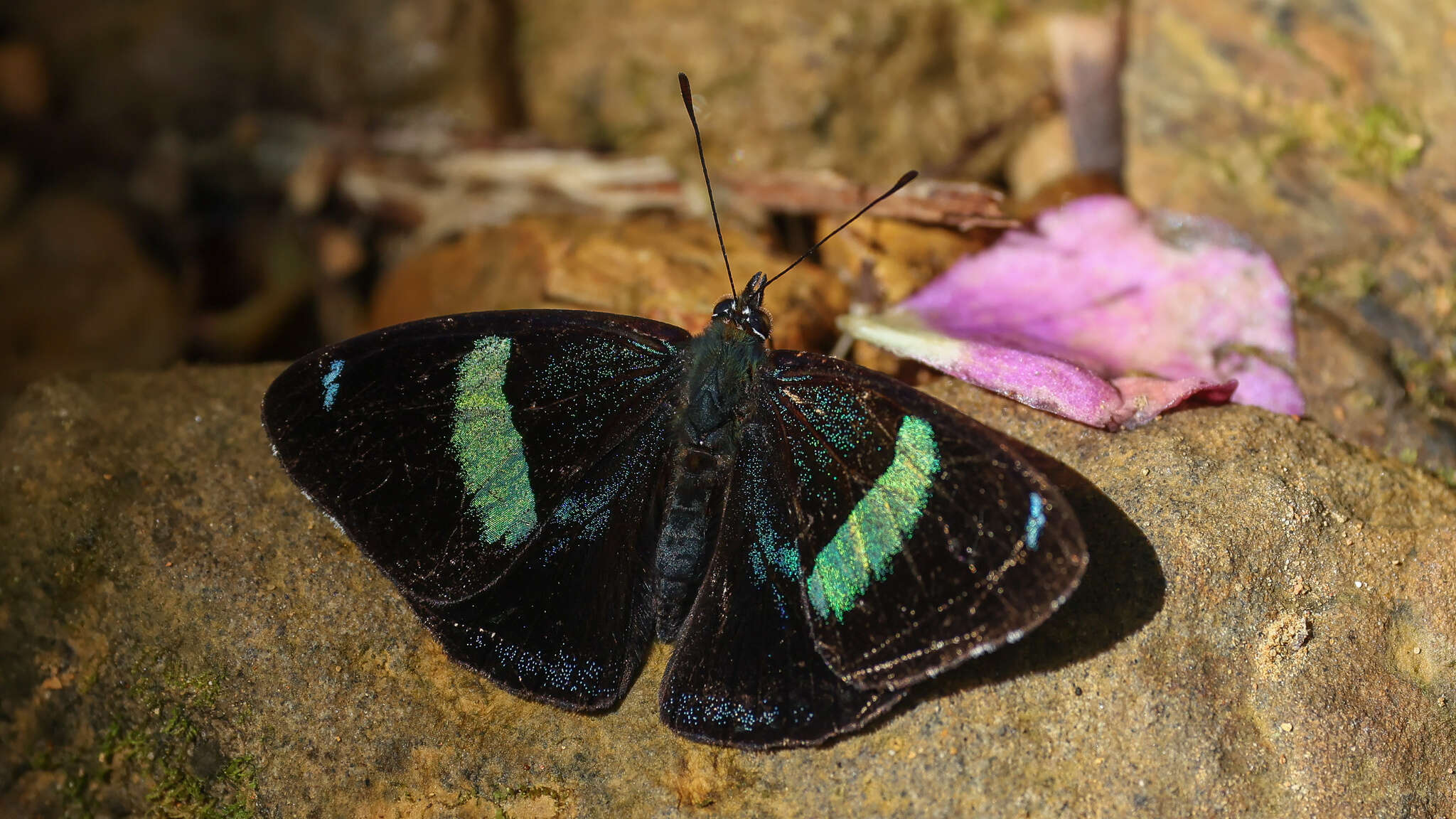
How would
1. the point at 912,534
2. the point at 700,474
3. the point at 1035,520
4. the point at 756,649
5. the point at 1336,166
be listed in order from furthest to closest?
the point at 1336,166
the point at 700,474
the point at 756,649
the point at 912,534
the point at 1035,520

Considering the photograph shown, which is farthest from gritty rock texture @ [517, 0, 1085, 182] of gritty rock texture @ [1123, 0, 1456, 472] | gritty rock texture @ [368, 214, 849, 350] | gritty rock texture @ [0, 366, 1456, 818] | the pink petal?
gritty rock texture @ [0, 366, 1456, 818]

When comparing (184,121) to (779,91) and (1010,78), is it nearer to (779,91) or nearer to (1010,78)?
(779,91)

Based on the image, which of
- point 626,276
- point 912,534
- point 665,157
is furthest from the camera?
point 665,157

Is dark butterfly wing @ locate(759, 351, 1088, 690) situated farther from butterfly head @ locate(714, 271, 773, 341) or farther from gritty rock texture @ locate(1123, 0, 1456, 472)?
gritty rock texture @ locate(1123, 0, 1456, 472)

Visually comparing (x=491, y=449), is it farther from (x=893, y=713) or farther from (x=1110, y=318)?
(x=1110, y=318)

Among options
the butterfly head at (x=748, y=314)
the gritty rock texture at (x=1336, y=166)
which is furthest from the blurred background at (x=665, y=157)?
the butterfly head at (x=748, y=314)

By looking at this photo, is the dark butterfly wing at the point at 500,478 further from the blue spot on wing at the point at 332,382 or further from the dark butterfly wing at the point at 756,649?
the dark butterfly wing at the point at 756,649

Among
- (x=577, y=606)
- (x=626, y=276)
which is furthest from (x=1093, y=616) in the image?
(x=626, y=276)
